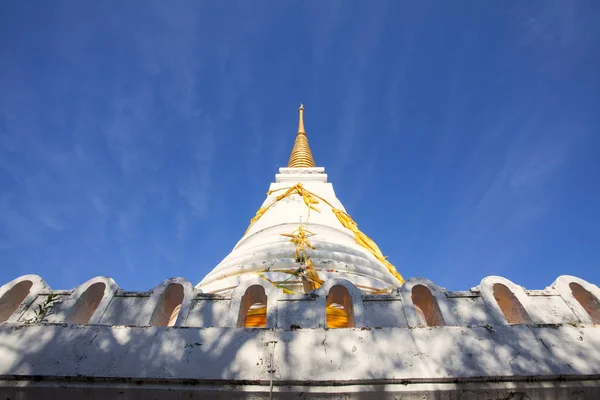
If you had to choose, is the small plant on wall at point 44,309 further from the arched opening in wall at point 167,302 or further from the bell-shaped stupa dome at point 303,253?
the bell-shaped stupa dome at point 303,253

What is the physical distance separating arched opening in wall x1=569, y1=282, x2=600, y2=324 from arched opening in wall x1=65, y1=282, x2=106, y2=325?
568 cm

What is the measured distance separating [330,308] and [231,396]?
7.84 feet

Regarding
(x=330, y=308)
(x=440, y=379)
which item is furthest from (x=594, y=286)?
(x=330, y=308)

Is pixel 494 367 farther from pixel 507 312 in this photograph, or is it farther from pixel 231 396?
pixel 231 396

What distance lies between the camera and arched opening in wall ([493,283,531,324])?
16.1 ft

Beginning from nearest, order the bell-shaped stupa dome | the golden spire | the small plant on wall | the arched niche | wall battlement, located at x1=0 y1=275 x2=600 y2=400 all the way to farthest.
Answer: wall battlement, located at x1=0 y1=275 x2=600 y2=400
the arched niche
the small plant on wall
the bell-shaped stupa dome
the golden spire

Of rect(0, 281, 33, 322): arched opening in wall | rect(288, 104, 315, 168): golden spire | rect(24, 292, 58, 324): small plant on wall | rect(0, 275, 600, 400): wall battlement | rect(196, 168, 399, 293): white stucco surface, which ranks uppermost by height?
rect(288, 104, 315, 168): golden spire

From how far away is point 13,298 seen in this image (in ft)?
17.2

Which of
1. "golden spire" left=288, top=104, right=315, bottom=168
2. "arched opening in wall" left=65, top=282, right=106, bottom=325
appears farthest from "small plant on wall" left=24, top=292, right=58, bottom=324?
"golden spire" left=288, top=104, right=315, bottom=168

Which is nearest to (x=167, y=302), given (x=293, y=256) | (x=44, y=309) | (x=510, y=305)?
(x=44, y=309)

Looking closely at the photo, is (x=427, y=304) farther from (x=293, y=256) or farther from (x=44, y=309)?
(x=44, y=309)

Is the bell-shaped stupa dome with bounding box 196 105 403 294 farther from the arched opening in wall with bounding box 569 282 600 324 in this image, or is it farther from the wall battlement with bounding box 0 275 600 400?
the arched opening in wall with bounding box 569 282 600 324

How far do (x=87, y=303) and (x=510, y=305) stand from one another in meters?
5.08

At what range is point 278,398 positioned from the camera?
3910mm
